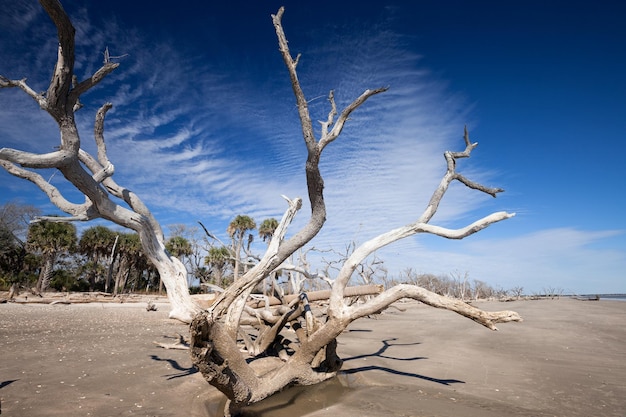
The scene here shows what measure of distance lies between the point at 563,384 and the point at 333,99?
246 inches

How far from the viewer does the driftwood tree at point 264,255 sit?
134 inches

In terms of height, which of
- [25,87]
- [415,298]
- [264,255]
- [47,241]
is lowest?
[415,298]

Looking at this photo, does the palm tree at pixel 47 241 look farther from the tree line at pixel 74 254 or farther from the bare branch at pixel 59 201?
the bare branch at pixel 59 201

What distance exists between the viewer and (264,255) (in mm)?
4984

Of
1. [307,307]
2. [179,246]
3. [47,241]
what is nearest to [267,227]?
[179,246]

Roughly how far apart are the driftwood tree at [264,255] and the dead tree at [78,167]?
10 millimetres

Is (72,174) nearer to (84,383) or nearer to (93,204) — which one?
(93,204)

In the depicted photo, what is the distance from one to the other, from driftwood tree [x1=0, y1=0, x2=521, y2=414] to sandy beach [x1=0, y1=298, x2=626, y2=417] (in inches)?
31.6

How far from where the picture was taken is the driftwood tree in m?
3.41

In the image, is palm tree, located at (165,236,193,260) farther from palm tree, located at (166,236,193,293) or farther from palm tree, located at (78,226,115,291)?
palm tree, located at (78,226,115,291)

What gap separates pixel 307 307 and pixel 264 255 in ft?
6.49

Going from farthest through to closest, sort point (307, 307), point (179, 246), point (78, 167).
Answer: point (179, 246)
point (307, 307)
point (78, 167)

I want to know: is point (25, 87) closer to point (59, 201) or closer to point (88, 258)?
point (59, 201)

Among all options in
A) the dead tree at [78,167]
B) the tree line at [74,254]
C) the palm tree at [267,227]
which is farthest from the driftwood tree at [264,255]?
the palm tree at [267,227]
